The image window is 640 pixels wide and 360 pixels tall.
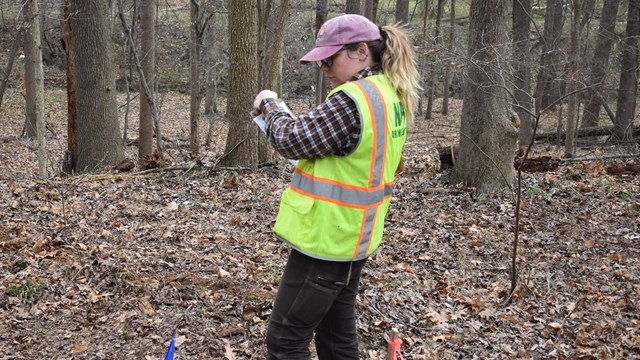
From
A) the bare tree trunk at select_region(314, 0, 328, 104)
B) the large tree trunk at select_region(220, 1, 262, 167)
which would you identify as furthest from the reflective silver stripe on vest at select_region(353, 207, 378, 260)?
the bare tree trunk at select_region(314, 0, 328, 104)

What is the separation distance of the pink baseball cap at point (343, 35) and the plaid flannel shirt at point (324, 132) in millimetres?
242

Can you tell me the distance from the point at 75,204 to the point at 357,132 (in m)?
5.64

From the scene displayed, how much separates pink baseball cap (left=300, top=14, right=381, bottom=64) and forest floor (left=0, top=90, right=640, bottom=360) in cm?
232

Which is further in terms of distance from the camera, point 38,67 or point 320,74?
point 320,74

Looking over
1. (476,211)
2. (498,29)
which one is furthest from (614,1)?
(476,211)

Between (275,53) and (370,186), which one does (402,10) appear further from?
(370,186)

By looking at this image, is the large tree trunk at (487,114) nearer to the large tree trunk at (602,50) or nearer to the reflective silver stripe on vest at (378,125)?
the reflective silver stripe on vest at (378,125)

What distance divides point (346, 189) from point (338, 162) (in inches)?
4.9

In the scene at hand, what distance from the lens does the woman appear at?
2.60 meters

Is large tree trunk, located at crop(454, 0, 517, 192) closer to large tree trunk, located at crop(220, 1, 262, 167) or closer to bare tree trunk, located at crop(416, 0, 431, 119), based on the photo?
bare tree trunk, located at crop(416, 0, 431, 119)

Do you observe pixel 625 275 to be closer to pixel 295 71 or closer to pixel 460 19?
pixel 295 71

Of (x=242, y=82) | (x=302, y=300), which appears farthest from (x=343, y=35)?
(x=242, y=82)

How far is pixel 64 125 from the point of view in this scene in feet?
68.2

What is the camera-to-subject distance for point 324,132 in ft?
8.39
